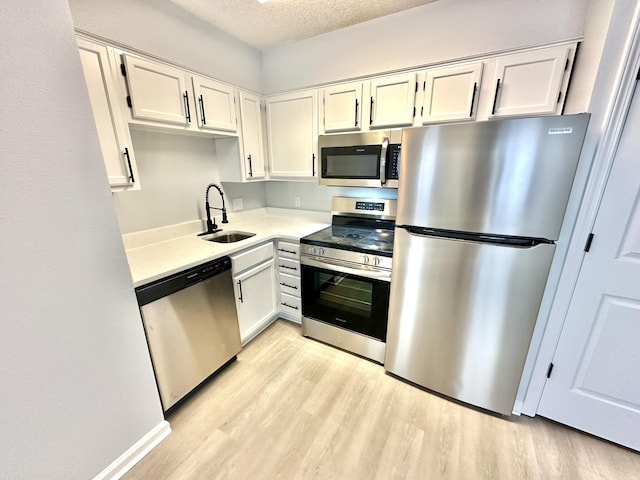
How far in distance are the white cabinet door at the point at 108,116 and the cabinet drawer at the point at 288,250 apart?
112cm

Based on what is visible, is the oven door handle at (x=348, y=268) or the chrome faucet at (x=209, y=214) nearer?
the oven door handle at (x=348, y=268)

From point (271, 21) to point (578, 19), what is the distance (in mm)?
1904

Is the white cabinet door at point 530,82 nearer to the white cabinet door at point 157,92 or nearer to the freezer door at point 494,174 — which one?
the freezer door at point 494,174

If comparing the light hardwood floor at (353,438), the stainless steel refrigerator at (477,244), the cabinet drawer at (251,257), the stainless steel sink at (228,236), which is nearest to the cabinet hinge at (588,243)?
the stainless steel refrigerator at (477,244)

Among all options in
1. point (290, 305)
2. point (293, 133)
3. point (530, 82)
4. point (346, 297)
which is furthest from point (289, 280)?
point (530, 82)

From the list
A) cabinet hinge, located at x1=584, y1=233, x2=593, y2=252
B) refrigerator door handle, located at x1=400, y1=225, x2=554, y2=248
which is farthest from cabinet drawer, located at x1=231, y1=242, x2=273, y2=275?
cabinet hinge, located at x1=584, y1=233, x2=593, y2=252

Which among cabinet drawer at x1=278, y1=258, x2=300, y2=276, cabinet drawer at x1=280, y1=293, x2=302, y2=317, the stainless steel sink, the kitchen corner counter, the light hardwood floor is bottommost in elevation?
the light hardwood floor

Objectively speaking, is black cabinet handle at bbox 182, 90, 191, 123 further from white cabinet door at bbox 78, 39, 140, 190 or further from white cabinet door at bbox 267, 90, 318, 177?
white cabinet door at bbox 267, 90, 318, 177

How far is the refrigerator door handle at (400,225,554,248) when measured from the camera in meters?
1.26

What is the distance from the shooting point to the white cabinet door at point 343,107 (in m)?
2.01

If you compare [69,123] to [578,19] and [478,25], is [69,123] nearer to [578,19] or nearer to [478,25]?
[478,25]

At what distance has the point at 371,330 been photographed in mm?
1892

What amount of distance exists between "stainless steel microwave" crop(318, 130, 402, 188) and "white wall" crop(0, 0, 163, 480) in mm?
1457

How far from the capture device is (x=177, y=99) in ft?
5.65
